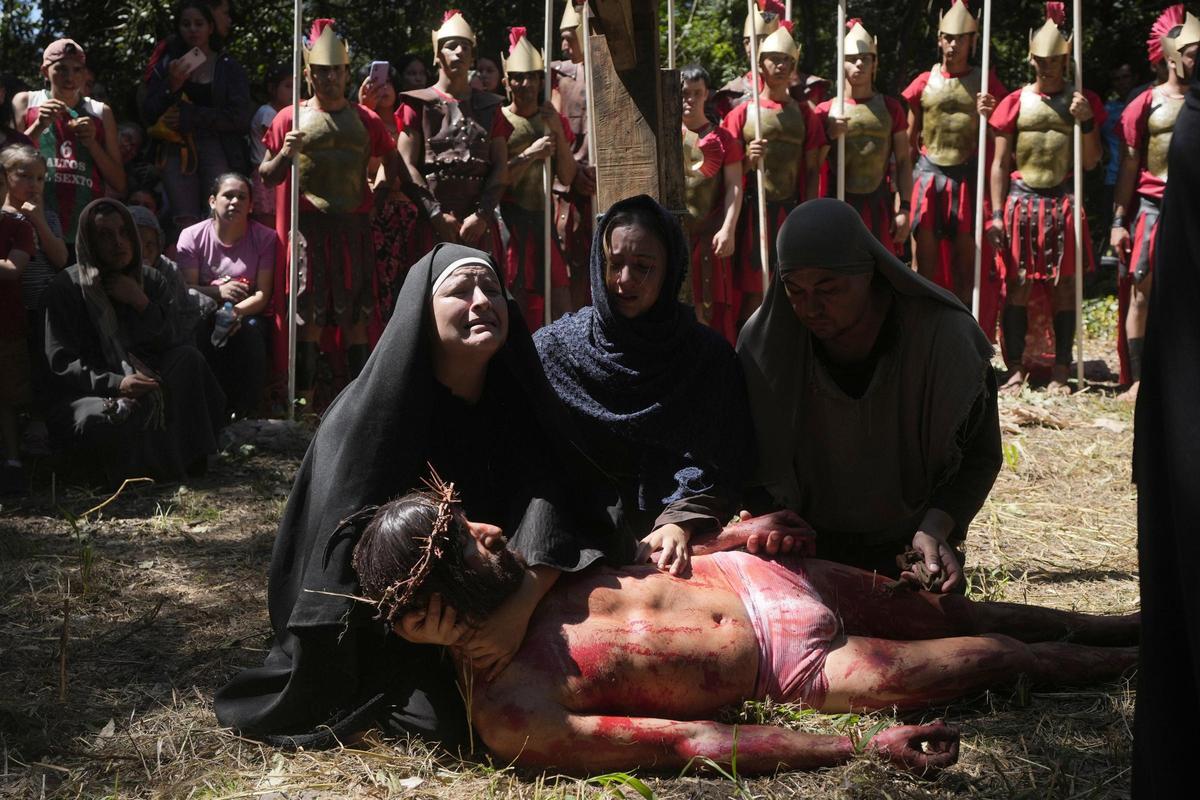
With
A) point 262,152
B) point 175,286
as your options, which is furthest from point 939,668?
point 262,152

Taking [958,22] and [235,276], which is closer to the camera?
[235,276]

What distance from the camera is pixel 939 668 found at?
3684 millimetres

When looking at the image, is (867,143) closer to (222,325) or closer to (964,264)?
(964,264)

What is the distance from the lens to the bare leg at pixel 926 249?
944 cm

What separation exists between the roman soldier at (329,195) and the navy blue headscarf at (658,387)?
13.1 ft

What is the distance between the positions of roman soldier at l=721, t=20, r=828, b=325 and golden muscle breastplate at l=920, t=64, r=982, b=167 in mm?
895

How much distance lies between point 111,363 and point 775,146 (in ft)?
14.9

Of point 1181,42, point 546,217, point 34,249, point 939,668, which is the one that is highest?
point 1181,42

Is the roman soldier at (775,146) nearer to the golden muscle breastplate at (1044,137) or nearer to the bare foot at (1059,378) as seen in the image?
the golden muscle breastplate at (1044,137)

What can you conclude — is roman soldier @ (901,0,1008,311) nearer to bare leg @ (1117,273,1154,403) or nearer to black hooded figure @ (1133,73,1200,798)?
bare leg @ (1117,273,1154,403)

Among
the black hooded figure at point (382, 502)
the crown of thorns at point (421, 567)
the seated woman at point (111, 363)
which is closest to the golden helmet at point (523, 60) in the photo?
the seated woman at point (111, 363)

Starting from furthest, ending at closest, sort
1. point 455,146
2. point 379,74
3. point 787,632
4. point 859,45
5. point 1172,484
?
point 859,45, point 379,74, point 455,146, point 787,632, point 1172,484

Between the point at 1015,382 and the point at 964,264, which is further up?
the point at 964,264

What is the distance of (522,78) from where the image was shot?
8469mm
